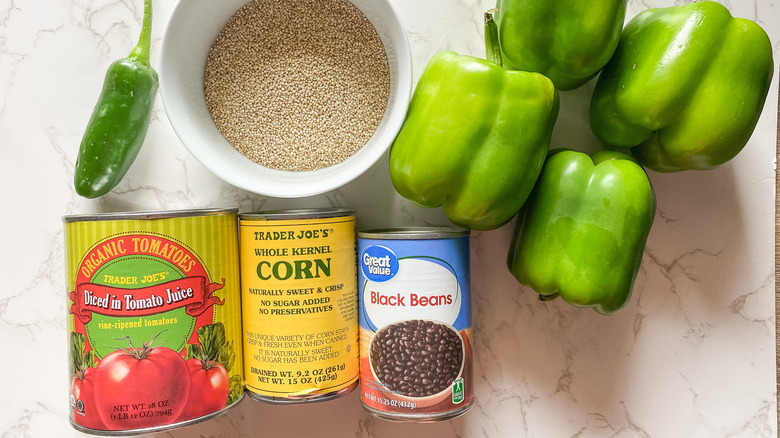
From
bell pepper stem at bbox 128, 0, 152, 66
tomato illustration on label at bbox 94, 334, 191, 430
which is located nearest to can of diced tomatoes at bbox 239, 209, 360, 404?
tomato illustration on label at bbox 94, 334, 191, 430

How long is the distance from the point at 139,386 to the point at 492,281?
608 mm

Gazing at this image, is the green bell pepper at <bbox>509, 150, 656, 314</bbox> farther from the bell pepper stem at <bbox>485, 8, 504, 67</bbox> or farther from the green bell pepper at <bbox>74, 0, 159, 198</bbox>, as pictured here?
the green bell pepper at <bbox>74, 0, 159, 198</bbox>

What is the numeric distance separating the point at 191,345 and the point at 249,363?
0.34 ft

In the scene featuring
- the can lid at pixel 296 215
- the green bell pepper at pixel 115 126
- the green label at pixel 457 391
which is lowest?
the green label at pixel 457 391

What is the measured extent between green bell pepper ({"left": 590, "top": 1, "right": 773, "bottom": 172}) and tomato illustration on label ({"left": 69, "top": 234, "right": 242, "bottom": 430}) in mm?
725

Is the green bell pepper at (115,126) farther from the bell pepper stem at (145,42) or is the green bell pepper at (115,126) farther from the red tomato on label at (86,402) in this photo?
the red tomato on label at (86,402)

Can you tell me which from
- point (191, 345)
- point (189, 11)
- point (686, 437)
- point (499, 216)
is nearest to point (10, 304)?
point (191, 345)

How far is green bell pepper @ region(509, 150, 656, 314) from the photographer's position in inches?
29.7

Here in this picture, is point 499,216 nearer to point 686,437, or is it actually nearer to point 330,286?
point 330,286

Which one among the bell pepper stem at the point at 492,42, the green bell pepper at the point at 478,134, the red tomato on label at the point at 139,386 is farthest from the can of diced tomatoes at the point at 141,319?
the bell pepper stem at the point at 492,42

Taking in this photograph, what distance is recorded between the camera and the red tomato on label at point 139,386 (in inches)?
28.4

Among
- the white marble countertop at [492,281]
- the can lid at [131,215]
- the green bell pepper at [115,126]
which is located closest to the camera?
the can lid at [131,215]

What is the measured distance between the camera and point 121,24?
3.03ft

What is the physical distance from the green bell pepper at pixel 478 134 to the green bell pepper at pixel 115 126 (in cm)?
45
